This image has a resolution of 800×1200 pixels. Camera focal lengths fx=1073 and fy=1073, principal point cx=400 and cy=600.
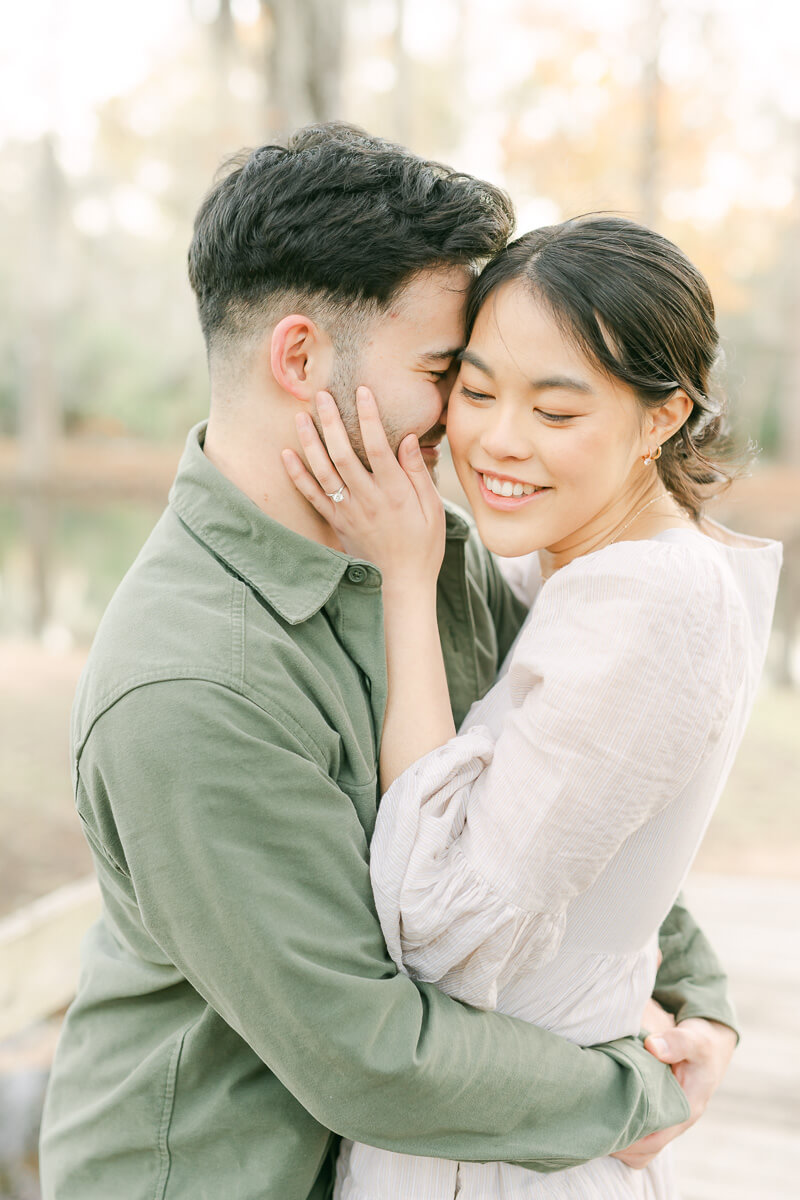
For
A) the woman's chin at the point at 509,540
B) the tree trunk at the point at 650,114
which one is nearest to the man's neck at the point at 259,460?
the woman's chin at the point at 509,540

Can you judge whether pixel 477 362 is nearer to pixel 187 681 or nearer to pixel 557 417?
pixel 557 417

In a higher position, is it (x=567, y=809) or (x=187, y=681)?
(x=187, y=681)

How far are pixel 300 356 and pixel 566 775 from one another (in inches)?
26.0

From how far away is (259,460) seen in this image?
146cm

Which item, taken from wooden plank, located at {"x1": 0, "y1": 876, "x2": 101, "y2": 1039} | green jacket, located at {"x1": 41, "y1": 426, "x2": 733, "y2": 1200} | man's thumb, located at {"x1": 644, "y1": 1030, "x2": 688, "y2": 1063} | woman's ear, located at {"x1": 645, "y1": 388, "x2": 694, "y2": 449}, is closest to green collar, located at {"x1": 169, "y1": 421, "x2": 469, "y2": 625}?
green jacket, located at {"x1": 41, "y1": 426, "x2": 733, "y2": 1200}

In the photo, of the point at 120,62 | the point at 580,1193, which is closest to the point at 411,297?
the point at 580,1193

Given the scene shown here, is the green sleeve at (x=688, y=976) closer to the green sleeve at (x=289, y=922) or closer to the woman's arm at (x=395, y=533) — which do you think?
the green sleeve at (x=289, y=922)

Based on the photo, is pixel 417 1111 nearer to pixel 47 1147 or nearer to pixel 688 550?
pixel 47 1147

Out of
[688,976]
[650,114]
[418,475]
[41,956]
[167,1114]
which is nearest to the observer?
[167,1114]

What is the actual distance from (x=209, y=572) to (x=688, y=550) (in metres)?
0.57

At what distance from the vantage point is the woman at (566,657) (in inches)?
46.5

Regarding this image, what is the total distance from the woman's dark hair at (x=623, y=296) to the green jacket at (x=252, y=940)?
419mm

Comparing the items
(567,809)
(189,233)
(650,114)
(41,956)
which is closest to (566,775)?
(567,809)

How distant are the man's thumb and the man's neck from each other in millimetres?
814
